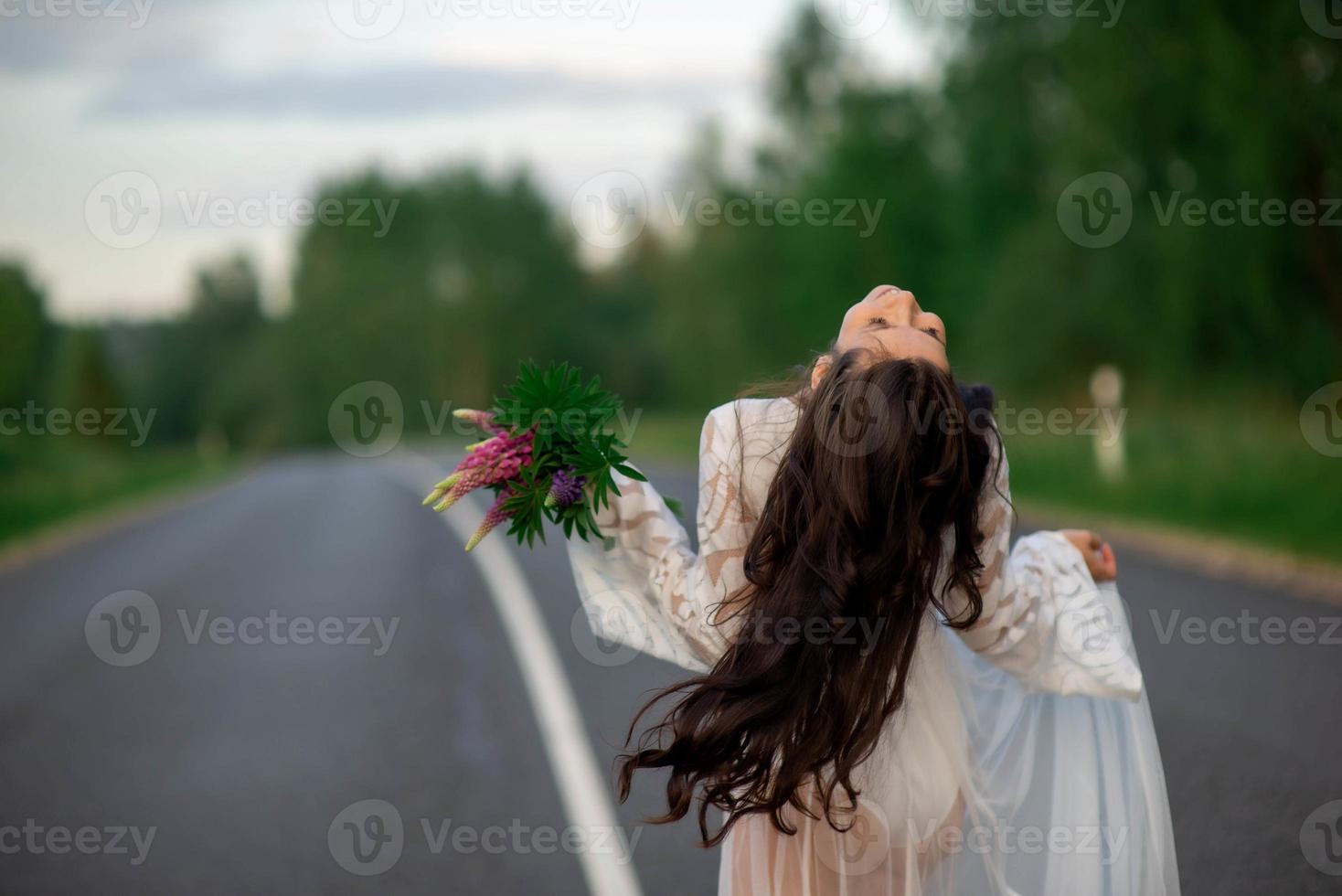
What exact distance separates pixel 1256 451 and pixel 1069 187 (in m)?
6.22

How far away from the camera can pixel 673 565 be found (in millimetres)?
2877

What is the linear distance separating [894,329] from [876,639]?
24.7 inches

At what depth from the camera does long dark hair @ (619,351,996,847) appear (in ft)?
8.16

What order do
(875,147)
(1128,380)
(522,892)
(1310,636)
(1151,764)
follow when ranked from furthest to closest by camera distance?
(875,147) → (1128,380) → (1310,636) → (522,892) → (1151,764)

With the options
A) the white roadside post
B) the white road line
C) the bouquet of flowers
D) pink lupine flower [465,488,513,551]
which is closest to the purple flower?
the bouquet of flowers

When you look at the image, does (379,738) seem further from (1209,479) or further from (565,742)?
(1209,479)

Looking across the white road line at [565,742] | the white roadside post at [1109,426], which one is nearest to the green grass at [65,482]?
the white road line at [565,742]

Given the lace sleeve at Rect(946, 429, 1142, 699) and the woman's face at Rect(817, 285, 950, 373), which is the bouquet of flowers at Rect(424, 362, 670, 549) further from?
the lace sleeve at Rect(946, 429, 1142, 699)

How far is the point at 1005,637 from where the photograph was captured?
113 inches

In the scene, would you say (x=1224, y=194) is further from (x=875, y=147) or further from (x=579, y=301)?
(x=579, y=301)

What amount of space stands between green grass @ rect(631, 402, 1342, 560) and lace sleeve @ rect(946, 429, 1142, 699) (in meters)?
5.94

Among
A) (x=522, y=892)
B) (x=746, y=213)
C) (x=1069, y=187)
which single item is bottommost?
(x=522, y=892)

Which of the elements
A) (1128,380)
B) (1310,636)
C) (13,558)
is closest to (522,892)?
(1310,636)

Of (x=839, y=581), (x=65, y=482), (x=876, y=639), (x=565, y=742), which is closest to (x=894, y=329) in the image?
(x=839, y=581)
